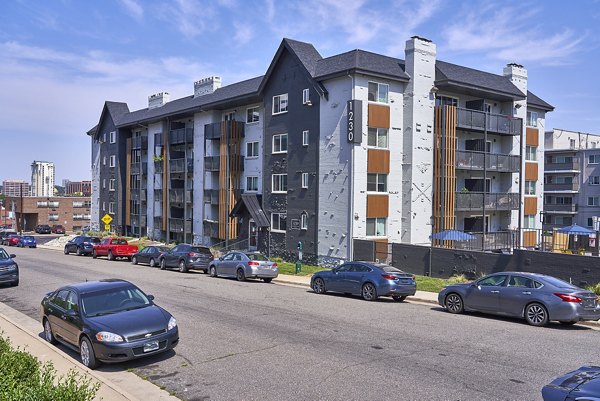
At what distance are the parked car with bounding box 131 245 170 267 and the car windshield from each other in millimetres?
21774

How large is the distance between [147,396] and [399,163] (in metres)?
27.1

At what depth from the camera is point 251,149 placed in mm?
42156

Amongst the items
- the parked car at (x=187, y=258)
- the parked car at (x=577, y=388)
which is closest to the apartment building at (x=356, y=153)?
the parked car at (x=187, y=258)

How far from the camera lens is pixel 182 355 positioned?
1182 centimetres

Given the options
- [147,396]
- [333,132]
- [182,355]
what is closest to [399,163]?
[333,132]

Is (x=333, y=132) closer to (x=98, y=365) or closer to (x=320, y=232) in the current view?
(x=320, y=232)

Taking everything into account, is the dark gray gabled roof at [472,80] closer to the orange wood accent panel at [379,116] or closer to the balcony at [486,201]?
the orange wood accent panel at [379,116]

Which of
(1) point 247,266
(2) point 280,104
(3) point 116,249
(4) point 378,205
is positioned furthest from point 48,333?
(3) point 116,249

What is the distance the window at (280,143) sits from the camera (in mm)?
37688

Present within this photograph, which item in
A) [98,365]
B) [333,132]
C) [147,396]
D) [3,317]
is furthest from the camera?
[333,132]

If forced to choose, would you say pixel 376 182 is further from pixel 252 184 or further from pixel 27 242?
pixel 27 242

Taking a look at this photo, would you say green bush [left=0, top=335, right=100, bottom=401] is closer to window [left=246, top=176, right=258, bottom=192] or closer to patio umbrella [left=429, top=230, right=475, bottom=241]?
patio umbrella [left=429, top=230, right=475, bottom=241]

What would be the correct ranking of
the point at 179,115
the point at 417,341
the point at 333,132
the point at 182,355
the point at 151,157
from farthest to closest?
1. the point at 151,157
2. the point at 179,115
3. the point at 333,132
4. the point at 417,341
5. the point at 182,355

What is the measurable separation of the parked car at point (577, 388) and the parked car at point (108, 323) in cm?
739
